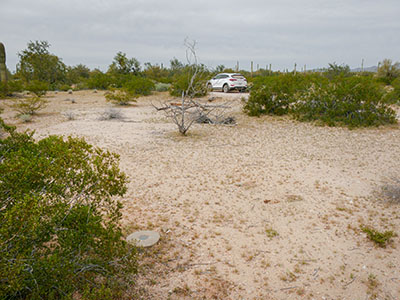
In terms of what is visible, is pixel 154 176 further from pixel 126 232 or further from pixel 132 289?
pixel 132 289

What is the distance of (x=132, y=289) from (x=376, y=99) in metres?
10.6

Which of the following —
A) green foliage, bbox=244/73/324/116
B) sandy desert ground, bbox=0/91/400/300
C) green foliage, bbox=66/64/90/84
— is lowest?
sandy desert ground, bbox=0/91/400/300

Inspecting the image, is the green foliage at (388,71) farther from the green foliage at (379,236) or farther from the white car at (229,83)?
the green foliage at (379,236)

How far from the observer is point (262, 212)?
456 centimetres

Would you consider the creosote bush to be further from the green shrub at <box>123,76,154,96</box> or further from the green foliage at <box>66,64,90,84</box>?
the green foliage at <box>66,64,90,84</box>

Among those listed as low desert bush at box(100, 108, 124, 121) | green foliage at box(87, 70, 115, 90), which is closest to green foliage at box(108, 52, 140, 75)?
green foliage at box(87, 70, 115, 90)

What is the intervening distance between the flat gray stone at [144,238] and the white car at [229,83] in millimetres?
16245

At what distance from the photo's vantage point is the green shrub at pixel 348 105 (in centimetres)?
1023

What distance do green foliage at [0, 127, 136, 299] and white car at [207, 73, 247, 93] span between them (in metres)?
17.0

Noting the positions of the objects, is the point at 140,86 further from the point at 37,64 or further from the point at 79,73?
the point at 79,73

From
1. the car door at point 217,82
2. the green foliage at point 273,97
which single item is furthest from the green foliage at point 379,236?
the car door at point 217,82

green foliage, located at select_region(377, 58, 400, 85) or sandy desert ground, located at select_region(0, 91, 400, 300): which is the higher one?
green foliage, located at select_region(377, 58, 400, 85)

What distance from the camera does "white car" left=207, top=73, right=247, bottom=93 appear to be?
19078 mm

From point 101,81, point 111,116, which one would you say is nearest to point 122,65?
point 101,81
